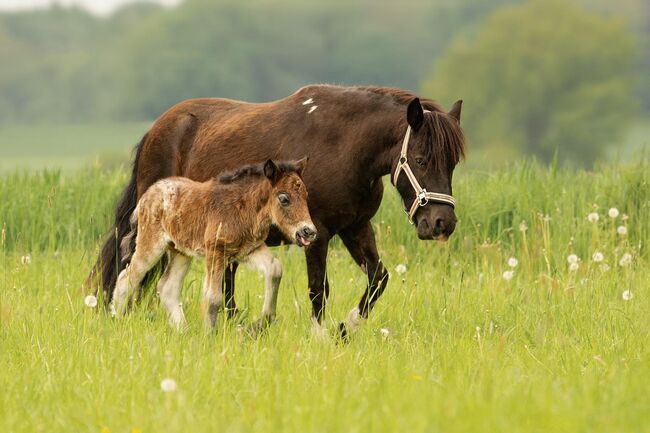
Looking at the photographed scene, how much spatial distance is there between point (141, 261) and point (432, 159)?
2.24m

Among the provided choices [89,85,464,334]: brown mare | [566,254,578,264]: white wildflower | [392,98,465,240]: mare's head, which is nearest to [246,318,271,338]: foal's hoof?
[89,85,464,334]: brown mare

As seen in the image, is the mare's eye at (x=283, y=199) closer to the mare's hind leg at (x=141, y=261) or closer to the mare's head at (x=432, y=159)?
the mare's head at (x=432, y=159)

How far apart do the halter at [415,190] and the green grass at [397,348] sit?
834mm

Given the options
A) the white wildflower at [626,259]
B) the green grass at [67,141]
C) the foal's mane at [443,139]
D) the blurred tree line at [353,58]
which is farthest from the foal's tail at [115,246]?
the blurred tree line at [353,58]

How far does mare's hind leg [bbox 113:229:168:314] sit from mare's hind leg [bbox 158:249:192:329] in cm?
12

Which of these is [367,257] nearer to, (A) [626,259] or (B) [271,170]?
(B) [271,170]

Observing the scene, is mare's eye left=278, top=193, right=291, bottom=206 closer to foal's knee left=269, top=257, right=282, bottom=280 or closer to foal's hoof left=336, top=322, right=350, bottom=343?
foal's knee left=269, top=257, right=282, bottom=280

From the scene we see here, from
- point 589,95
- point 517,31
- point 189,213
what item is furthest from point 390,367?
point 517,31

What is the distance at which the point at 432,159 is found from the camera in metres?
6.96

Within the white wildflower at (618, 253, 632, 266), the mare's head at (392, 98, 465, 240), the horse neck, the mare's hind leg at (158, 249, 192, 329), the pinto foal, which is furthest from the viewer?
the white wildflower at (618, 253, 632, 266)

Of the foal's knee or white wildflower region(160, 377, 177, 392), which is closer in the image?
white wildflower region(160, 377, 177, 392)

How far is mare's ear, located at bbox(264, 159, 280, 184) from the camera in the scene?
6.61m

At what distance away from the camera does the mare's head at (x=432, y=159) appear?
22.6 ft

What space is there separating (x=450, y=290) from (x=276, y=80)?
5914cm
